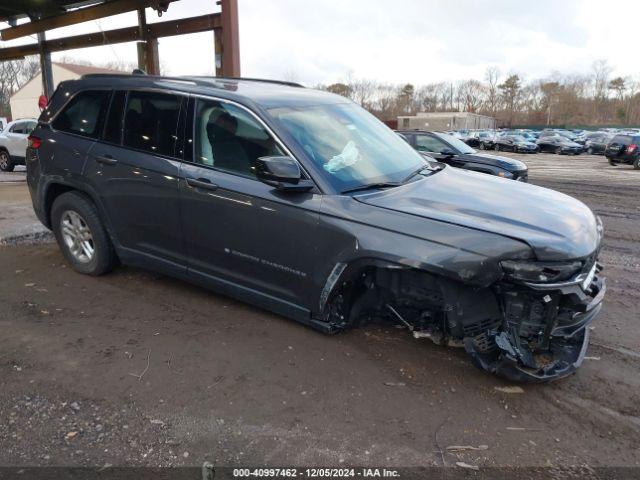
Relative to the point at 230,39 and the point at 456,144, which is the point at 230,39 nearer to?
the point at 230,39

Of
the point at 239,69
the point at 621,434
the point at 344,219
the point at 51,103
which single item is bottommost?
the point at 621,434

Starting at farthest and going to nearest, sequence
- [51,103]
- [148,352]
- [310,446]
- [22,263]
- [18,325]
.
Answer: [22,263] → [51,103] → [18,325] → [148,352] → [310,446]

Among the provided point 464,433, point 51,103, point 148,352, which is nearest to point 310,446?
point 464,433

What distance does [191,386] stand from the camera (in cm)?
313

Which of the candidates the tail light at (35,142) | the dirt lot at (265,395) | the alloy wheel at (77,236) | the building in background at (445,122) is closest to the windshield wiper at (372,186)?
the dirt lot at (265,395)

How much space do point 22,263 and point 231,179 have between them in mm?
3180

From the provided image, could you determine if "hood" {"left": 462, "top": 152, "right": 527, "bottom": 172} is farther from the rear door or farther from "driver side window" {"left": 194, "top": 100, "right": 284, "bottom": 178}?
the rear door

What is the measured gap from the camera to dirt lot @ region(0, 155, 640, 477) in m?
2.58

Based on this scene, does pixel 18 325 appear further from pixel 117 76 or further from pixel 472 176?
pixel 472 176

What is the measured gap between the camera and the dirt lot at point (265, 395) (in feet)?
8.46

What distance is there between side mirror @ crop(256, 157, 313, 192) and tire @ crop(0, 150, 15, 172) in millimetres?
16211

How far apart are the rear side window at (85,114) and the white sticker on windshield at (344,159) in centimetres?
228

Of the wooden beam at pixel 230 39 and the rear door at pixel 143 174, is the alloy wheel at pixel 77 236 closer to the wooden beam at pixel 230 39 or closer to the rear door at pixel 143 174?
the rear door at pixel 143 174

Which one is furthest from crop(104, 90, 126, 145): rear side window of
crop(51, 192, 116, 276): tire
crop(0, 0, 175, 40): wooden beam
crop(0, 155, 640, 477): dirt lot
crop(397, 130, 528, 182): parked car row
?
crop(0, 0, 175, 40): wooden beam
